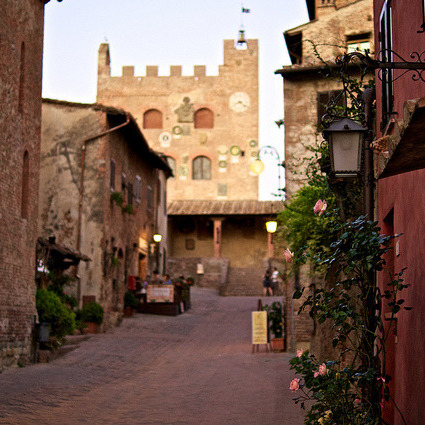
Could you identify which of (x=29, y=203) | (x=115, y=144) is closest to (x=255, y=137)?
(x=115, y=144)

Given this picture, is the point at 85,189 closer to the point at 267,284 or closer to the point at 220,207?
the point at 267,284

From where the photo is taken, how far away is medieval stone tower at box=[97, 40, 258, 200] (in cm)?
5228

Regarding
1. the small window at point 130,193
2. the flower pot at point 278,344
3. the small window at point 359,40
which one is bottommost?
the flower pot at point 278,344

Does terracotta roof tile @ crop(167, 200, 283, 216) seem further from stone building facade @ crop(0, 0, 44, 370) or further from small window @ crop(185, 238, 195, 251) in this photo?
stone building facade @ crop(0, 0, 44, 370)

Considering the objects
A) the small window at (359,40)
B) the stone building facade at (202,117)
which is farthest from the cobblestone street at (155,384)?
the stone building facade at (202,117)

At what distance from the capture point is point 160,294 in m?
27.9

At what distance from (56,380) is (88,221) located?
10.1m

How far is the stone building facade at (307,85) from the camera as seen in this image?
754 inches

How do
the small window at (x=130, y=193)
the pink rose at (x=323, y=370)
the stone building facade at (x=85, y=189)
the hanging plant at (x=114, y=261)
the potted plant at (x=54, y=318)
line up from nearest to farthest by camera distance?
1. the pink rose at (x=323, y=370)
2. the potted plant at (x=54, y=318)
3. the stone building facade at (x=85, y=189)
4. the hanging plant at (x=114, y=261)
5. the small window at (x=130, y=193)

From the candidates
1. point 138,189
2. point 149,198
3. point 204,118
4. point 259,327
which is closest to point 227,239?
point 204,118

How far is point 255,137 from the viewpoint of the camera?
171ft

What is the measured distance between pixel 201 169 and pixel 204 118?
3.56 metres

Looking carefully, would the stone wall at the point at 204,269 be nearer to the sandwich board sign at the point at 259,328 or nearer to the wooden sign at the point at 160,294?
the wooden sign at the point at 160,294

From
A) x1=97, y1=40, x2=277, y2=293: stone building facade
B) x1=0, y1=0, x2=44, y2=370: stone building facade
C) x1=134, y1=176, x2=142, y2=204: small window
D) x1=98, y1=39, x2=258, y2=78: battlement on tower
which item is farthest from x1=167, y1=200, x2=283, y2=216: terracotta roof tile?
x1=0, y1=0, x2=44, y2=370: stone building facade
